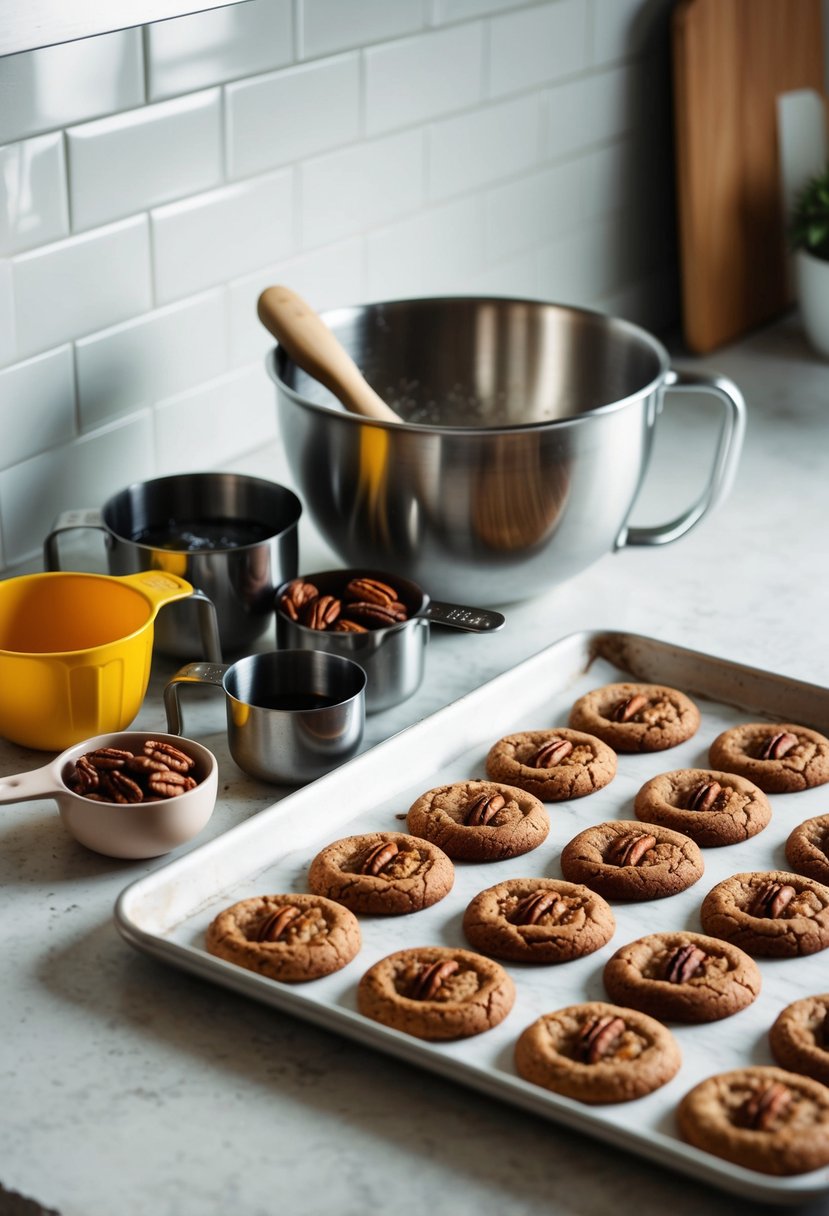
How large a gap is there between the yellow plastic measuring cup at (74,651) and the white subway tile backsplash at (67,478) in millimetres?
198

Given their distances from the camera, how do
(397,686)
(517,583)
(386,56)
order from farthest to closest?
(386,56), (517,583), (397,686)

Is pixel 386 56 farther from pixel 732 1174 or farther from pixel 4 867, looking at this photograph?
pixel 732 1174

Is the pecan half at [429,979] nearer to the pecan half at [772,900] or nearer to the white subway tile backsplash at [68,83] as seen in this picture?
the pecan half at [772,900]

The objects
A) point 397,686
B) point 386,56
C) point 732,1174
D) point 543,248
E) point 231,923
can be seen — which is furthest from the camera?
point 543,248

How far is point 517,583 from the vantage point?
125 cm

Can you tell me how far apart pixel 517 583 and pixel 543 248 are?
709mm

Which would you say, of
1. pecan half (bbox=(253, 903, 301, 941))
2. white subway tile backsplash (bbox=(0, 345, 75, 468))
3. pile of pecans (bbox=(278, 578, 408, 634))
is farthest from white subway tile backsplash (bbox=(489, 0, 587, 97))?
pecan half (bbox=(253, 903, 301, 941))

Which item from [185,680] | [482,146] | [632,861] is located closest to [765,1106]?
[632,861]

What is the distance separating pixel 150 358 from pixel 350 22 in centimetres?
39

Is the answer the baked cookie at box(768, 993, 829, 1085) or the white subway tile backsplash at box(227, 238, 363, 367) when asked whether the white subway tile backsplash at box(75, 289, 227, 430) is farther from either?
the baked cookie at box(768, 993, 829, 1085)

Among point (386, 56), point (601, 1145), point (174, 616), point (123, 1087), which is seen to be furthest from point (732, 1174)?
point (386, 56)

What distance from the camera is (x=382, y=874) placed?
920 mm

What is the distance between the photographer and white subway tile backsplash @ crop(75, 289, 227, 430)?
133cm

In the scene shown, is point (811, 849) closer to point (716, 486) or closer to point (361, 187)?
point (716, 486)
